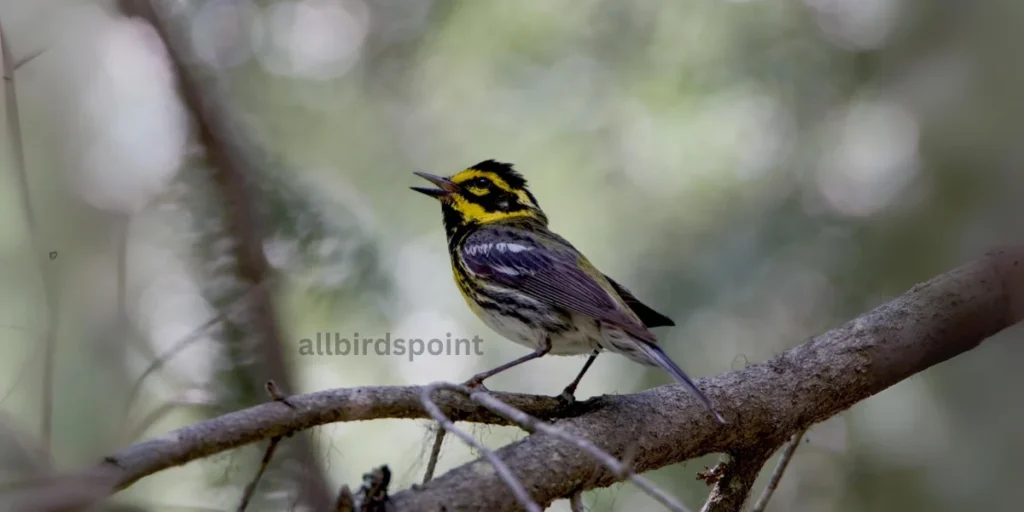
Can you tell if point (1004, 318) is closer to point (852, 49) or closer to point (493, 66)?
Answer: point (852, 49)

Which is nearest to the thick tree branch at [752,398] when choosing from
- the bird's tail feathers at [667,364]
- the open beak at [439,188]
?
the bird's tail feathers at [667,364]

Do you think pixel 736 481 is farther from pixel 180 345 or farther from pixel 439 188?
pixel 439 188

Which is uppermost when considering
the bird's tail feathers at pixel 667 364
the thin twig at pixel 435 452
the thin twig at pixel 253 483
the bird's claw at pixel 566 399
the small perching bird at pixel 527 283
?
the small perching bird at pixel 527 283

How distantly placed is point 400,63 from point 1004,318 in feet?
9.30

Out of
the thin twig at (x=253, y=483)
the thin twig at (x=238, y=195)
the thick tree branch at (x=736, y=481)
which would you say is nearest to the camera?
the thin twig at (x=253, y=483)

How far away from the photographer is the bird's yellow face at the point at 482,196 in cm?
355

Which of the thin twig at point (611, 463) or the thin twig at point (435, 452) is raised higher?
the thin twig at point (435, 452)

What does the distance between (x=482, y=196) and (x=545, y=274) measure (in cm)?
73

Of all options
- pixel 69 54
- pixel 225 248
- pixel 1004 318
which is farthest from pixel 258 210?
pixel 1004 318

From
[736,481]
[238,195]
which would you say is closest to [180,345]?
[238,195]

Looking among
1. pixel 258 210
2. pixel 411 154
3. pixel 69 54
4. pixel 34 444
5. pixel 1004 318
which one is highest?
pixel 411 154

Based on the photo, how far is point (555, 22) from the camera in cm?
416

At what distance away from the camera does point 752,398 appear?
259 cm

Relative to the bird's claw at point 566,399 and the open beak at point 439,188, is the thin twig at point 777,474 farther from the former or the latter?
the open beak at point 439,188
